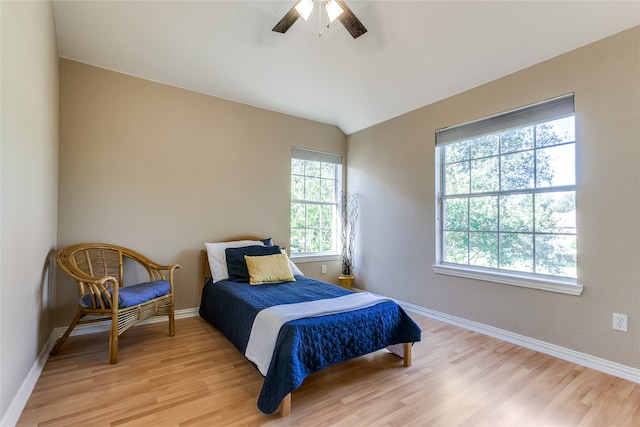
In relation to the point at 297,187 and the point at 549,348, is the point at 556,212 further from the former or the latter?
the point at 297,187

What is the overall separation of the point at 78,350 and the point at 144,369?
0.77 meters

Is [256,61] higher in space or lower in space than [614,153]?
higher

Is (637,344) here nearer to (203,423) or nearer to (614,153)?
(614,153)

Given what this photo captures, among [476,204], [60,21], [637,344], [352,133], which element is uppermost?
[60,21]

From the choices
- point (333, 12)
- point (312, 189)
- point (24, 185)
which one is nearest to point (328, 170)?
point (312, 189)

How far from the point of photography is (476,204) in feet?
10.1

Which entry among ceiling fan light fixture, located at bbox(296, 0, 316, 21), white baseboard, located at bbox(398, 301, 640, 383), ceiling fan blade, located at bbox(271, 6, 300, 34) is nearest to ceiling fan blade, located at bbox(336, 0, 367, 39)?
ceiling fan light fixture, located at bbox(296, 0, 316, 21)

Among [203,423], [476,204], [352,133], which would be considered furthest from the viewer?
[352,133]

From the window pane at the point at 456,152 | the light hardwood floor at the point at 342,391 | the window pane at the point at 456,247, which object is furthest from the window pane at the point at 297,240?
the window pane at the point at 456,152

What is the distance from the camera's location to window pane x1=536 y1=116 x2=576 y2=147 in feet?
8.00

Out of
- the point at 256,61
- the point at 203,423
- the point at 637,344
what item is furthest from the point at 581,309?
the point at 256,61

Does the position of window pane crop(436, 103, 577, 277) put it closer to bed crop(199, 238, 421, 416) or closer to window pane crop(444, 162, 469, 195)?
window pane crop(444, 162, 469, 195)

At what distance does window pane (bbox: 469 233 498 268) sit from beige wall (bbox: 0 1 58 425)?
355 cm

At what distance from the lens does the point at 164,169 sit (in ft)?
10.6
